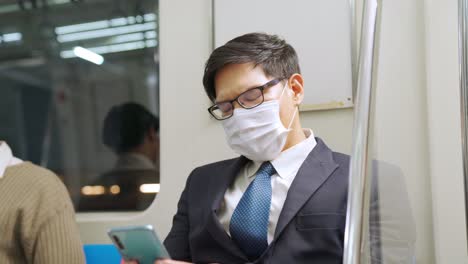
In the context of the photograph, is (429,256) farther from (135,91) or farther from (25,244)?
(135,91)

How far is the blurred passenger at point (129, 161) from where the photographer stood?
2.21m

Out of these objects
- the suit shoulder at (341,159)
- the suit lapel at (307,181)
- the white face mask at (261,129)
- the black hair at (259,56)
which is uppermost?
the black hair at (259,56)

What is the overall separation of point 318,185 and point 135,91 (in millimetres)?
1230

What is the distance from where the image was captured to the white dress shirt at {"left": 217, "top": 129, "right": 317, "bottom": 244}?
1420 millimetres

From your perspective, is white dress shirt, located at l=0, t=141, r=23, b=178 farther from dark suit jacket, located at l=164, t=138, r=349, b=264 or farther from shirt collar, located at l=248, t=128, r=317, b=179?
shirt collar, located at l=248, t=128, r=317, b=179

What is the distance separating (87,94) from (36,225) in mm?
982

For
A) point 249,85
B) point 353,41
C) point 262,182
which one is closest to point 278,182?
point 262,182

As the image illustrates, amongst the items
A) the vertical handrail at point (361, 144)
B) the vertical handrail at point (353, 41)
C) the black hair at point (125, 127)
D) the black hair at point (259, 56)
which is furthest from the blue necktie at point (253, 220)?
the black hair at point (125, 127)

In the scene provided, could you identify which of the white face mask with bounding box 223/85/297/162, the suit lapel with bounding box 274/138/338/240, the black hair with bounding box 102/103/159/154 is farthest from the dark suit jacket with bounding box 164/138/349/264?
the black hair with bounding box 102/103/159/154

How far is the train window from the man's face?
2.58ft

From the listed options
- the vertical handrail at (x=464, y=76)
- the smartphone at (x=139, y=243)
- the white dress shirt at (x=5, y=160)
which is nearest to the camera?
the smartphone at (x=139, y=243)

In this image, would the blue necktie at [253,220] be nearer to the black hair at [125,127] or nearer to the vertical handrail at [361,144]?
the vertical handrail at [361,144]

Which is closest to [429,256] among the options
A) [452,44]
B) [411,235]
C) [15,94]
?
[411,235]

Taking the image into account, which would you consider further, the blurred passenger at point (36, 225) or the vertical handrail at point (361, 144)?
the blurred passenger at point (36, 225)
